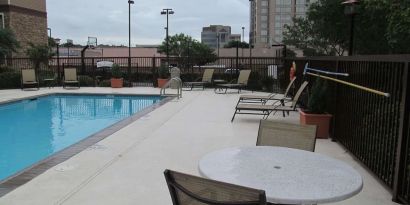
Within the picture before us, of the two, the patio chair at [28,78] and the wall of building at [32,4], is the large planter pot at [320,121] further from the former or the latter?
the wall of building at [32,4]

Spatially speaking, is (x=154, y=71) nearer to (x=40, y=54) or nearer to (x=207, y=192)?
(x=40, y=54)

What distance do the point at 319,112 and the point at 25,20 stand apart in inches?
994

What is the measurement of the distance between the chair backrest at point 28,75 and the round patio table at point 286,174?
15.3 metres

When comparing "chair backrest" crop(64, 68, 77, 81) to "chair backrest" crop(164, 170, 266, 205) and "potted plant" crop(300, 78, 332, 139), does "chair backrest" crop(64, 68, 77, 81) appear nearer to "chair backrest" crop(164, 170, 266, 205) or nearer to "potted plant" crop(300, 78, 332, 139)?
"potted plant" crop(300, 78, 332, 139)

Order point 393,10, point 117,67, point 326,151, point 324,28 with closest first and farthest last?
point 326,151
point 393,10
point 117,67
point 324,28

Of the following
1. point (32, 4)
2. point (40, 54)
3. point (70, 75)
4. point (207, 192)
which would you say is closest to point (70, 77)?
point (70, 75)

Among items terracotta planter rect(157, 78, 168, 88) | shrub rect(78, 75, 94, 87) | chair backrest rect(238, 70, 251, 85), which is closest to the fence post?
chair backrest rect(238, 70, 251, 85)

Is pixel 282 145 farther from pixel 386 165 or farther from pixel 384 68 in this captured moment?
pixel 384 68

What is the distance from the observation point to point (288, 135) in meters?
3.59

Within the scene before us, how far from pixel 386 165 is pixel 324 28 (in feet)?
62.8

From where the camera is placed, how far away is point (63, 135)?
889 cm

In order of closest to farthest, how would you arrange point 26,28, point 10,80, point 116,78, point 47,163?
point 47,163 < point 10,80 < point 116,78 < point 26,28

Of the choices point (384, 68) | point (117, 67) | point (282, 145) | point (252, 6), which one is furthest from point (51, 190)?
point (252, 6)

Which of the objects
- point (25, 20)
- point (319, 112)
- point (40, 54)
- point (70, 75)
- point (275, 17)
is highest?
point (275, 17)
